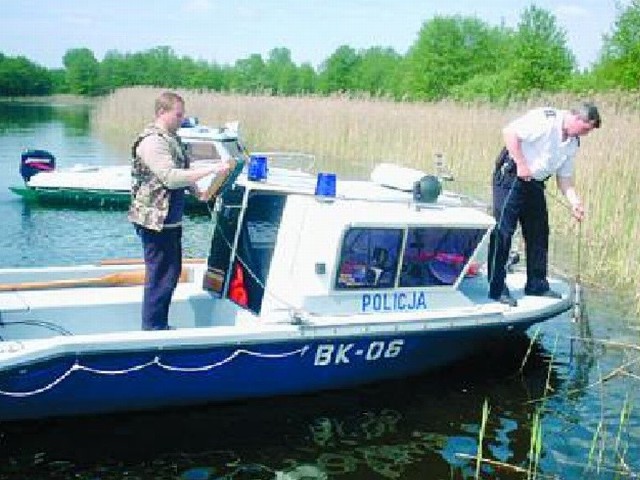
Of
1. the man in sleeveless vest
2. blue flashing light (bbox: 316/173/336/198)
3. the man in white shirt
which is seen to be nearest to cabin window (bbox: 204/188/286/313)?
blue flashing light (bbox: 316/173/336/198)

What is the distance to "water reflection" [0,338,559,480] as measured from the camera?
6.11m

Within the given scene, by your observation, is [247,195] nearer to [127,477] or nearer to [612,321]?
[127,477]

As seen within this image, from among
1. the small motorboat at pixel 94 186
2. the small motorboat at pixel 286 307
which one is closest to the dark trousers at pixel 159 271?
the small motorboat at pixel 286 307

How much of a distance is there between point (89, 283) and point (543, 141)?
4302mm

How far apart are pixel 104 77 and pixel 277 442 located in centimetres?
11385

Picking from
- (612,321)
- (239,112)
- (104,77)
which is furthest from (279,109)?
(104,77)

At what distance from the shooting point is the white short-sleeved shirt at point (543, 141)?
772 centimetres

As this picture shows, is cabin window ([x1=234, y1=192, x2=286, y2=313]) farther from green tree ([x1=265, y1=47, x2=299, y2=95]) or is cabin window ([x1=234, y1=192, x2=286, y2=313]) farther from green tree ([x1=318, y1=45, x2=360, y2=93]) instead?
green tree ([x1=265, y1=47, x2=299, y2=95])

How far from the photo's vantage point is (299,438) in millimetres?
6629

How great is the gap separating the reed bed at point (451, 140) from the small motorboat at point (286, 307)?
6.68 ft

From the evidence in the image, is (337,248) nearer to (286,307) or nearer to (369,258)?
(369,258)

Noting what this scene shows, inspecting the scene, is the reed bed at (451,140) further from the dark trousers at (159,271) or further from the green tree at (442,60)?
the green tree at (442,60)

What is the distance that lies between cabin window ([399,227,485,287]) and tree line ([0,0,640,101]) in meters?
12.3

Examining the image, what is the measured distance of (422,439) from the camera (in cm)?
670
